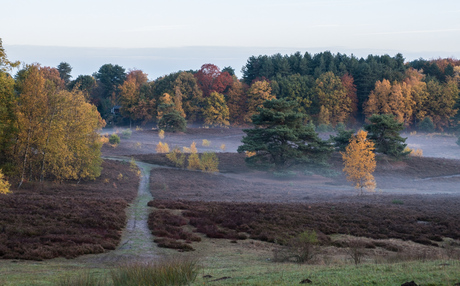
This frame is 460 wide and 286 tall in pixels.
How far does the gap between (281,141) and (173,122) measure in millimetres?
35159

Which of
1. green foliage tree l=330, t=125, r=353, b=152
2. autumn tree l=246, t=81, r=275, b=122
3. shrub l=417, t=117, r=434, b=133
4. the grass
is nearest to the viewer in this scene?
the grass

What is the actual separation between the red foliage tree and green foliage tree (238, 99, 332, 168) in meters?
54.8

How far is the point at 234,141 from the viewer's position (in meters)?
81.2

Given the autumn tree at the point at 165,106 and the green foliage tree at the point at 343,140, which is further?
the autumn tree at the point at 165,106

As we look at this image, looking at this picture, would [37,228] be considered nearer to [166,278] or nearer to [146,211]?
[146,211]

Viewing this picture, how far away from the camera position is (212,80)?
4296 inches

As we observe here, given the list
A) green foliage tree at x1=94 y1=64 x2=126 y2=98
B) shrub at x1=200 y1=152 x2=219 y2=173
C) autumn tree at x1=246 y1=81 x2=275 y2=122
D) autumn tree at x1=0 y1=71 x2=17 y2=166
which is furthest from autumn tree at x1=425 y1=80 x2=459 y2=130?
autumn tree at x1=0 y1=71 x2=17 y2=166

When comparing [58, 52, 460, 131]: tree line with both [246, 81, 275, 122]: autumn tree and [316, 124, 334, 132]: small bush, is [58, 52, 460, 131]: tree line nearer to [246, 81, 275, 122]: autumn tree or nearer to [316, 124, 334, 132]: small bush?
[246, 81, 275, 122]: autumn tree

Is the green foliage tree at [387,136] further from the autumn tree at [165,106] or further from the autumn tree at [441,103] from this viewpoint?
the autumn tree at [165,106]

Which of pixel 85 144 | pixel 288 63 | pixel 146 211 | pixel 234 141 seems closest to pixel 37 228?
pixel 146 211

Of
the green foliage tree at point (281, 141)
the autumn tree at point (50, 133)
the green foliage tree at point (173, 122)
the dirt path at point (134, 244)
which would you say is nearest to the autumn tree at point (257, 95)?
the green foliage tree at point (173, 122)

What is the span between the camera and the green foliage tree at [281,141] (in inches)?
1986

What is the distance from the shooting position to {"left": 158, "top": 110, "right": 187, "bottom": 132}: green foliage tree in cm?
8100

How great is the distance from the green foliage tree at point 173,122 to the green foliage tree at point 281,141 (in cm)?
3030
